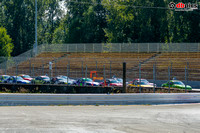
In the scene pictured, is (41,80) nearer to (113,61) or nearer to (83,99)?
(113,61)

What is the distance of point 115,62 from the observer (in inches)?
1804

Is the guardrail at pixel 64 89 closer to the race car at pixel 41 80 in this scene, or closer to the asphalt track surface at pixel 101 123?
the race car at pixel 41 80

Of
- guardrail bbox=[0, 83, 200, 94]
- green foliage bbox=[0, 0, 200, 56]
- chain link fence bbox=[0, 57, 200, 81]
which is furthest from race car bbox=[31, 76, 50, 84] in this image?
green foliage bbox=[0, 0, 200, 56]

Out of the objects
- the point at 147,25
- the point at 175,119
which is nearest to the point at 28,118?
the point at 175,119

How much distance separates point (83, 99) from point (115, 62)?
2586cm

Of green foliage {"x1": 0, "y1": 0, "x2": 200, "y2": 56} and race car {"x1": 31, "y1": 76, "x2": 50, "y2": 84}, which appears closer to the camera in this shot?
race car {"x1": 31, "y1": 76, "x2": 50, "y2": 84}

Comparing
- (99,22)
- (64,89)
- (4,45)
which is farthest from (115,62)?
(99,22)

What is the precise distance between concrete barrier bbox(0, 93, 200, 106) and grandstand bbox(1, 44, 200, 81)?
1110cm

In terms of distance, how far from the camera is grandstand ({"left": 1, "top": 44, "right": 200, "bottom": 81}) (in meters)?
38.2

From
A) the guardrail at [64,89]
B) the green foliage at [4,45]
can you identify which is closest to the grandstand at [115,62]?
the guardrail at [64,89]

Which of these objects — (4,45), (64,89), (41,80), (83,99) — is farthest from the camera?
(4,45)

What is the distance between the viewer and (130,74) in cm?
3306

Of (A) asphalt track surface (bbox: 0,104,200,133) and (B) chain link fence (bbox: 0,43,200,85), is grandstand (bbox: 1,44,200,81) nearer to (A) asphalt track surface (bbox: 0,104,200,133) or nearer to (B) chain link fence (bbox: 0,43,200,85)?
(B) chain link fence (bbox: 0,43,200,85)

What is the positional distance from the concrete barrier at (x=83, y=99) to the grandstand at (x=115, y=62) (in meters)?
Result: 11.1
